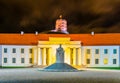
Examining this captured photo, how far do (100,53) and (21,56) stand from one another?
1471cm

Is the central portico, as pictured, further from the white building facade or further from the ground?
the ground

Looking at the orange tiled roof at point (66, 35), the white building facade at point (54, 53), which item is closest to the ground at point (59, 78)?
the white building facade at point (54, 53)

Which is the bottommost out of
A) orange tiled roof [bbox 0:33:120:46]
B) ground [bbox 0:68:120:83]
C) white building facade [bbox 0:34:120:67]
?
ground [bbox 0:68:120:83]

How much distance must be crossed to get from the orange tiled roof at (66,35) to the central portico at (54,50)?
1641mm

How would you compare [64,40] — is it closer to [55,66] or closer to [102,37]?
[102,37]

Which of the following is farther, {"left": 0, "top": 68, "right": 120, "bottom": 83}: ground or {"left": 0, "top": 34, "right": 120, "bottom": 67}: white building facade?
{"left": 0, "top": 34, "right": 120, "bottom": 67}: white building facade

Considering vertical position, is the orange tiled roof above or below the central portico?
above

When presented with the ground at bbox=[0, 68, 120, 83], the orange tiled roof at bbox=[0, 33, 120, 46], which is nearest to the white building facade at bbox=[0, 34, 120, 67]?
the orange tiled roof at bbox=[0, 33, 120, 46]

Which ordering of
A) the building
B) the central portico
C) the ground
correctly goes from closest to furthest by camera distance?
the ground → the building → the central portico

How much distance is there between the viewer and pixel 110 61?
8481cm

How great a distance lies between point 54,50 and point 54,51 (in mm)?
261

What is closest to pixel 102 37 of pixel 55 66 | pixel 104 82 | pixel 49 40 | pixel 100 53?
pixel 100 53

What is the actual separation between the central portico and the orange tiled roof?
1.64 meters

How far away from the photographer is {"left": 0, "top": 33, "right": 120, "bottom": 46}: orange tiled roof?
3339 inches
